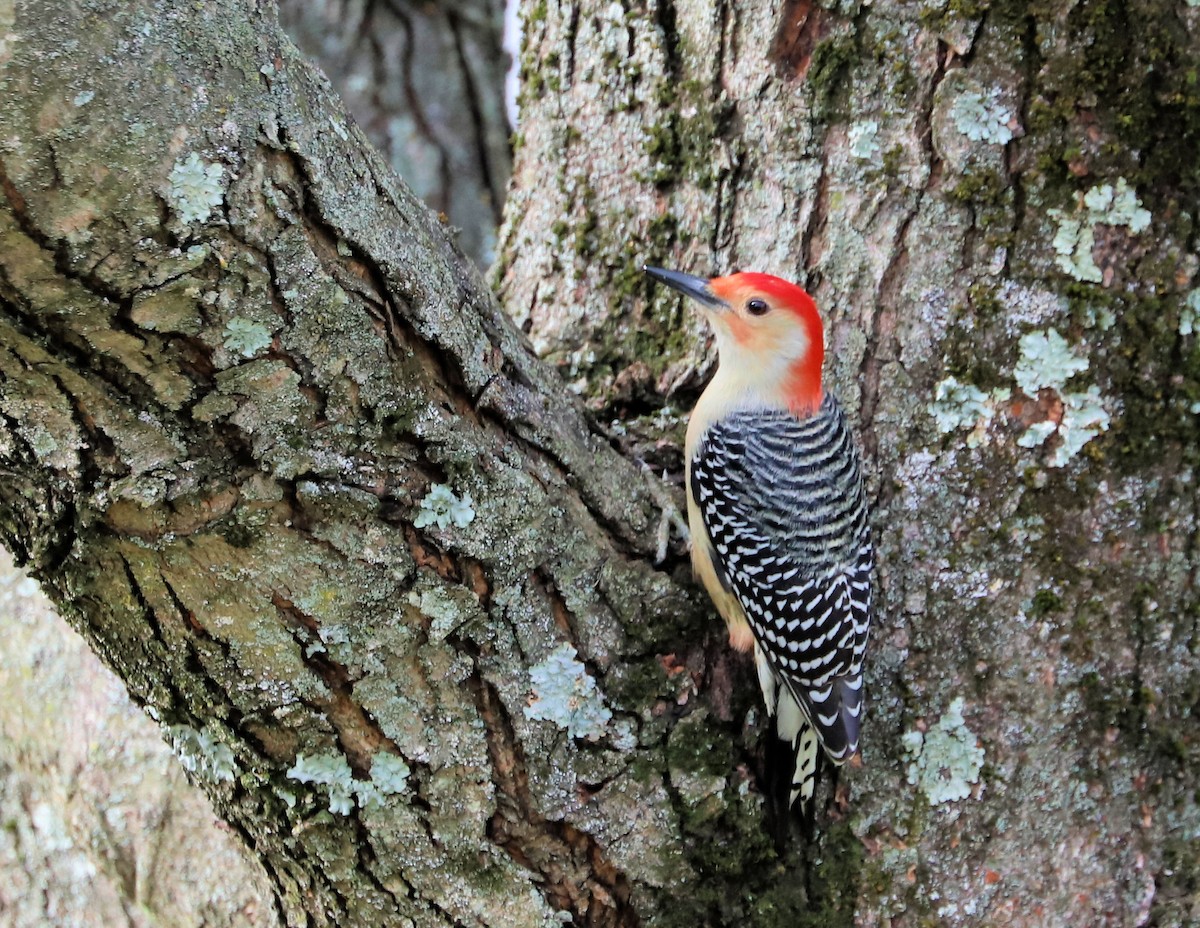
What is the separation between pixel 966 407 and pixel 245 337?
1.76m

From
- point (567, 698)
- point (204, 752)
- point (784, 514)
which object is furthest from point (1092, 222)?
point (204, 752)

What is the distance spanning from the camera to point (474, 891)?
229cm

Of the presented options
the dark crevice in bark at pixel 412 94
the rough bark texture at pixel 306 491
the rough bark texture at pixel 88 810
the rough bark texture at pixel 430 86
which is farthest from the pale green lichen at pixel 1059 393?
the dark crevice in bark at pixel 412 94

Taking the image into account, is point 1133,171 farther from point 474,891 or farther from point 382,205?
point 474,891

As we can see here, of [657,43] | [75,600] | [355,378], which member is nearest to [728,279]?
[657,43]

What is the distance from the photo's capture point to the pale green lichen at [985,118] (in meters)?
2.73

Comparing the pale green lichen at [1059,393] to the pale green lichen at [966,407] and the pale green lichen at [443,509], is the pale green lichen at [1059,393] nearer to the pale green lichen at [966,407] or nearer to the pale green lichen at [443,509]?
the pale green lichen at [966,407]

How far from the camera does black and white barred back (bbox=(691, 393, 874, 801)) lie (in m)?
2.69

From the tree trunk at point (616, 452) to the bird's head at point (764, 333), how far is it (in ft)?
0.44

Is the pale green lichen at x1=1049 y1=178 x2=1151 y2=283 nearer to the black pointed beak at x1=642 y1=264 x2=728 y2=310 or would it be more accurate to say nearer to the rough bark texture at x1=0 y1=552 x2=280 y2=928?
the black pointed beak at x1=642 y1=264 x2=728 y2=310

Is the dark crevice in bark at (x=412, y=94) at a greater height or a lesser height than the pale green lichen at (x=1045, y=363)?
greater

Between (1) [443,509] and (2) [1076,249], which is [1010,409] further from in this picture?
(1) [443,509]

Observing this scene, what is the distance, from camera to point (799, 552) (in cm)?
314

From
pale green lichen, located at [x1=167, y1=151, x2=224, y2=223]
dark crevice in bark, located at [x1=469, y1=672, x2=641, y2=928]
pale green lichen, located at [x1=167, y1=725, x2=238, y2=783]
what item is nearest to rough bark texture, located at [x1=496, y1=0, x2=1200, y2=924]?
dark crevice in bark, located at [x1=469, y1=672, x2=641, y2=928]
